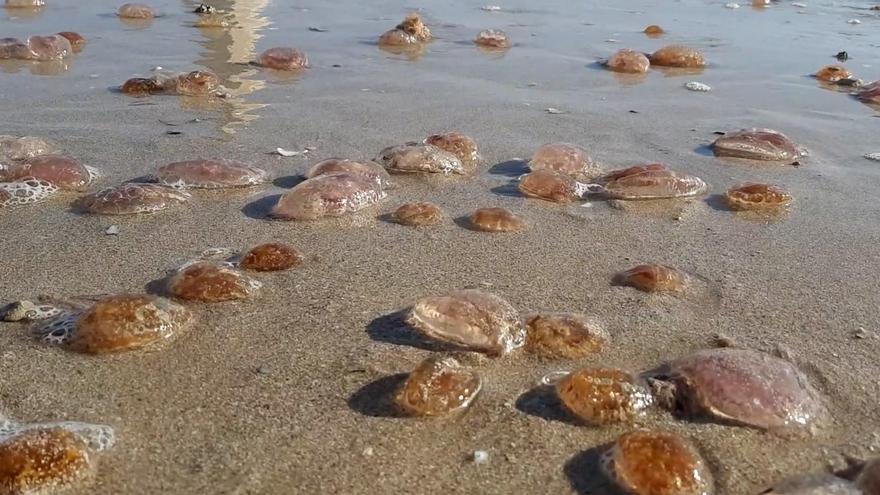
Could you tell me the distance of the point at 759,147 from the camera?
3.40 m

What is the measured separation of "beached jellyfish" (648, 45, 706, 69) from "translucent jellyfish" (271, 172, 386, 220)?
9.59 feet

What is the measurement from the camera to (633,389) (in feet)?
5.44

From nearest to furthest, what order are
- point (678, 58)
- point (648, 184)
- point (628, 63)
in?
point (648, 184) < point (628, 63) < point (678, 58)

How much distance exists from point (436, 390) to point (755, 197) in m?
1.72

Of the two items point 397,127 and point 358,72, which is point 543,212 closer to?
point 397,127

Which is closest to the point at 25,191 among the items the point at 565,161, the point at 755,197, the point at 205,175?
the point at 205,175

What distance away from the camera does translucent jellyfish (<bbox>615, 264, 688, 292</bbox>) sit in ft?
7.26

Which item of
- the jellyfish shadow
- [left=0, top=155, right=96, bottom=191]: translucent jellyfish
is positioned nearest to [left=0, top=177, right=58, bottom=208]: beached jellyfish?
[left=0, top=155, right=96, bottom=191]: translucent jellyfish

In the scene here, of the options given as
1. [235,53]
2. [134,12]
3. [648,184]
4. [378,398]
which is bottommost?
[378,398]

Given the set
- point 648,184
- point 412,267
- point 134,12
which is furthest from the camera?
point 134,12

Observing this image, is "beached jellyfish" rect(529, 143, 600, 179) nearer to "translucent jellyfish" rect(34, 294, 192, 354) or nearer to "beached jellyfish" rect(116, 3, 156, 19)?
"translucent jellyfish" rect(34, 294, 192, 354)

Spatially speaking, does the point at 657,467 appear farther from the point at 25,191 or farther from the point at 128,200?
the point at 25,191

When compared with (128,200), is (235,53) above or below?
above

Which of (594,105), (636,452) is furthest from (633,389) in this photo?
(594,105)
